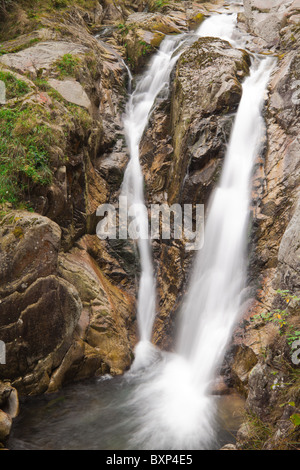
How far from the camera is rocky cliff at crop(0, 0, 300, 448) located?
5148 mm

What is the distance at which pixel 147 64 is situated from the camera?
493 inches

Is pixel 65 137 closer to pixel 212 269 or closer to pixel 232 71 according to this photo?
pixel 212 269

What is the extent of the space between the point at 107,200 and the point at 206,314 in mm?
4560

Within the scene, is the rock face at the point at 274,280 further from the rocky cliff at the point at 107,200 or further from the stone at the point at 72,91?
the stone at the point at 72,91

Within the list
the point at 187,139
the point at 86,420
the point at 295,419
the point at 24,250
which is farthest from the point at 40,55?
the point at 295,419

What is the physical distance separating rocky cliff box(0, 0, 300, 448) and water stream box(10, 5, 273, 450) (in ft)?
0.98

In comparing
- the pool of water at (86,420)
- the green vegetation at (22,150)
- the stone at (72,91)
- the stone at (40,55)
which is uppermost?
the stone at (40,55)

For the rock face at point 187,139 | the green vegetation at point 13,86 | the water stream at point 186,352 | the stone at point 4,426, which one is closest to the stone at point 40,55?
the green vegetation at point 13,86

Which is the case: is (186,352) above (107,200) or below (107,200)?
below

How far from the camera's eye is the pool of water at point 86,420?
4.67m

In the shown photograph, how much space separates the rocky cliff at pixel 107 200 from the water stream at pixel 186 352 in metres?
0.30

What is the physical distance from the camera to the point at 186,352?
7.12 meters

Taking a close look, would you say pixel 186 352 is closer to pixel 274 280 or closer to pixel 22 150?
pixel 274 280

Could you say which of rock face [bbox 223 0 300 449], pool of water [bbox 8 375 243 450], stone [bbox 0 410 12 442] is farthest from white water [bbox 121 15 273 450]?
stone [bbox 0 410 12 442]
